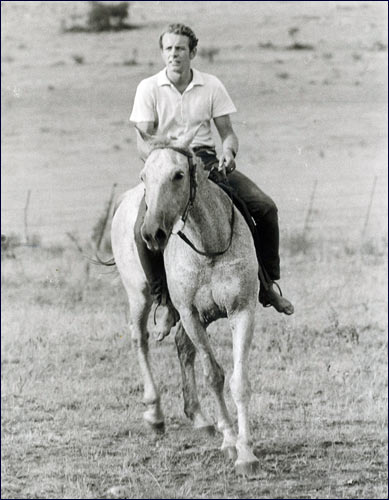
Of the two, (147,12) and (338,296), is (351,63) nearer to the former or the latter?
(147,12)

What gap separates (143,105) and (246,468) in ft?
9.41

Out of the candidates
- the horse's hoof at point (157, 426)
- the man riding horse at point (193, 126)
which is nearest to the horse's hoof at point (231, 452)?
the man riding horse at point (193, 126)

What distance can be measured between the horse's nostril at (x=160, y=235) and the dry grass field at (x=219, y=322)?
234 cm

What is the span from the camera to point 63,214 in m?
23.8

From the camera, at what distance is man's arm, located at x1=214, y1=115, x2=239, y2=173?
7051mm

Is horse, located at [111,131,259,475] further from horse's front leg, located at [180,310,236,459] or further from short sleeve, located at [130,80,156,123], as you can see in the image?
short sleeve, located at [130,80,156,123]

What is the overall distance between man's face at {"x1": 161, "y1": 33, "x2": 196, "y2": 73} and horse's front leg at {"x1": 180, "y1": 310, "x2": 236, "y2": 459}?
6.06 feet

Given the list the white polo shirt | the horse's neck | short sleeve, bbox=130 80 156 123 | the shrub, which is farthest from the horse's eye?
the shrub

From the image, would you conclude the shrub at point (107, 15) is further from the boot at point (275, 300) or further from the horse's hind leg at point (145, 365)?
the boot at point (275, 300)

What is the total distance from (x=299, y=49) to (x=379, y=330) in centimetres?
1818

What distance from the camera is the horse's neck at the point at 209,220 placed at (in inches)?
279

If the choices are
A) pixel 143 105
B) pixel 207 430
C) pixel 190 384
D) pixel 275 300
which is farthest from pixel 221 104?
pixel 207 430

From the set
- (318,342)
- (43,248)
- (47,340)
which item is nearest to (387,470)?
(318,342)

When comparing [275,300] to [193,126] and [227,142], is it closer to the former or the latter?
[227,142]
